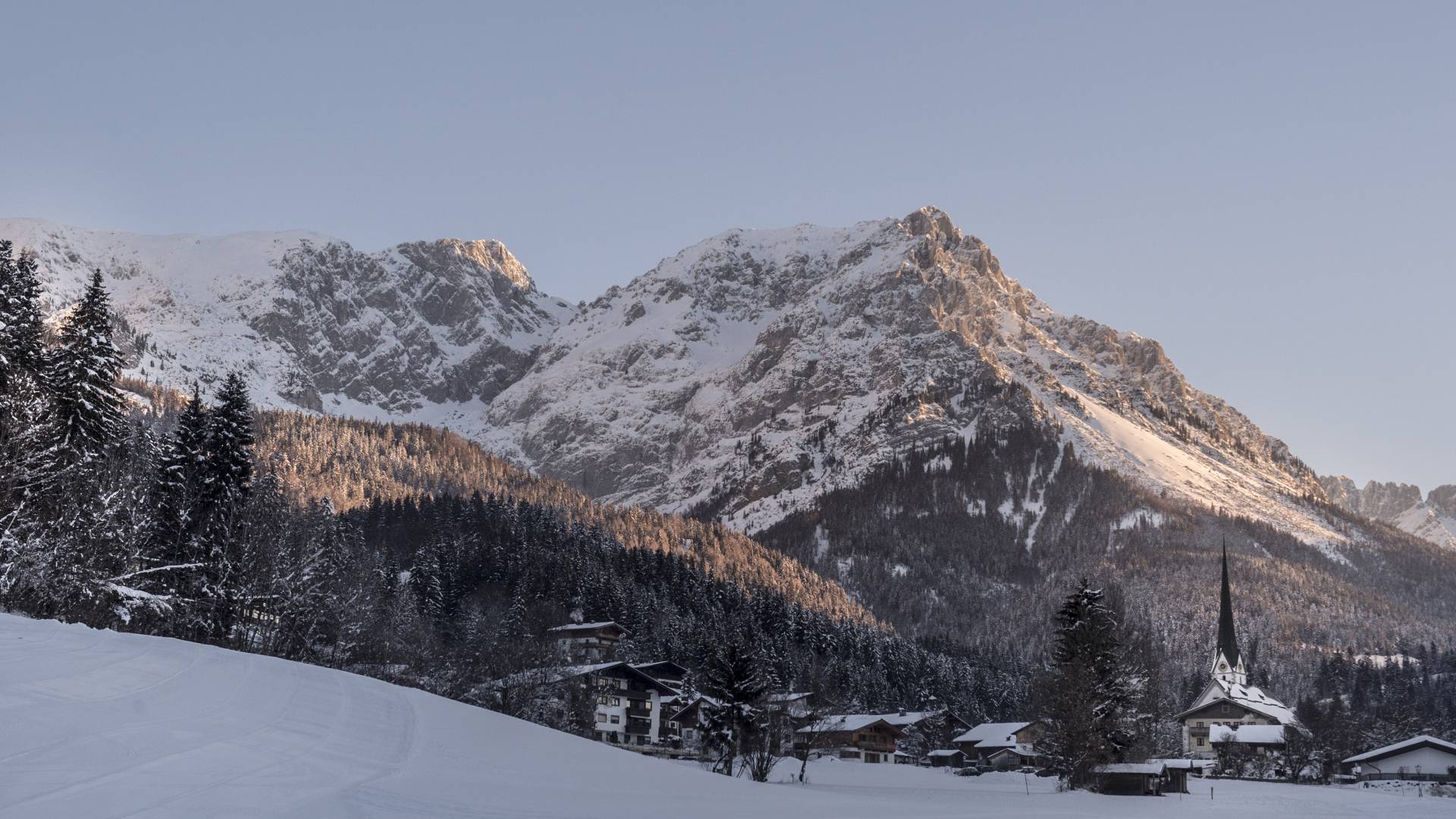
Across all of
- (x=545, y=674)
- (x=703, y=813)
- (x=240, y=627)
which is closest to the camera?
(x=703, y=813)

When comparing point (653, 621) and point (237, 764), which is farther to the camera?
point (653, 621)

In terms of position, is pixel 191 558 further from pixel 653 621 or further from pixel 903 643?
pixel 903 643

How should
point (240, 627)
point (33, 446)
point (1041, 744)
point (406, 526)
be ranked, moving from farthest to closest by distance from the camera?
1. point (406, 526)
2. point (1041, 744)
3. point (240, 627)
4. point (33, 446)

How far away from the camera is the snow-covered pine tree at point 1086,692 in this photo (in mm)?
70188

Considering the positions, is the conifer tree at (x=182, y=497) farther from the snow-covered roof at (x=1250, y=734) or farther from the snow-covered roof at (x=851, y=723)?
the snow-covered roof at (x=1250, y=734)

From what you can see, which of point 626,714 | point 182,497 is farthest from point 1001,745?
point 182,497

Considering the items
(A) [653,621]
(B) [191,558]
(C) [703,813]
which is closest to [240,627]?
(B) [191,558]

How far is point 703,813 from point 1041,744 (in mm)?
57193

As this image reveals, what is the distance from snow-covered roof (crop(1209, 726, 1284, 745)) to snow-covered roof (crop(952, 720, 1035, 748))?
61.9 feet

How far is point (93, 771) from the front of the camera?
69.8 feet

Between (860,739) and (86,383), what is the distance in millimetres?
88555

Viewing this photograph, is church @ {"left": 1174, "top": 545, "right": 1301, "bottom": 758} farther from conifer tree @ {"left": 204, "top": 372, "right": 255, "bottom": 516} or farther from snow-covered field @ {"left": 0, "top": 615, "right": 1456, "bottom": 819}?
conifer tree @ {"left": 204, "top": 372, "right": 255, "bottom": 516}

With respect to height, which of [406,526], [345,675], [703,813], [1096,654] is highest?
[406,526]

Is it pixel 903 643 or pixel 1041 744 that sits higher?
pixel 903 643
